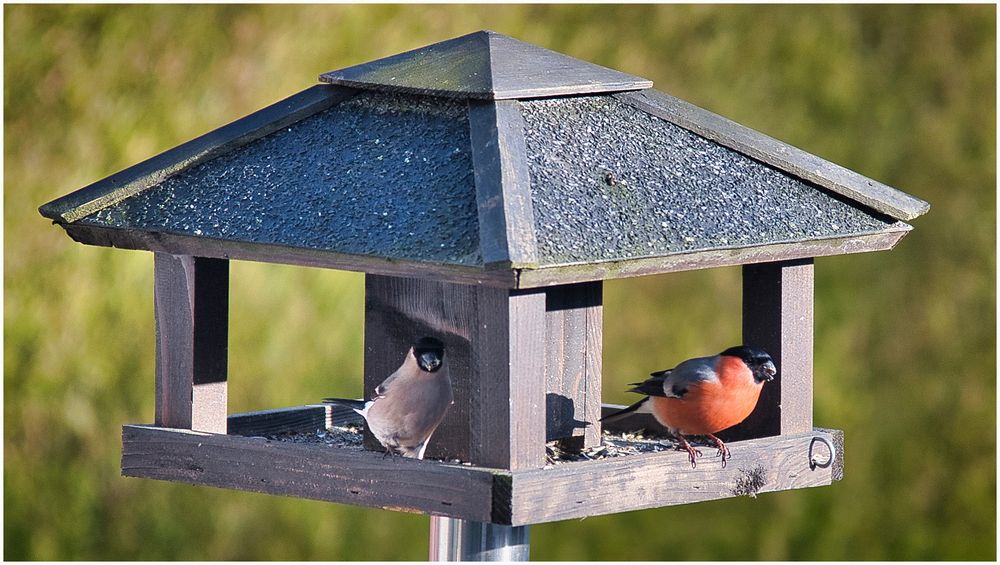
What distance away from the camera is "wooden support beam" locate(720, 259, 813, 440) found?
4324mm

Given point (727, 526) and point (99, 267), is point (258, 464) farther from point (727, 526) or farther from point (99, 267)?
point (727, 526)

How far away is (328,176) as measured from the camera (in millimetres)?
3930

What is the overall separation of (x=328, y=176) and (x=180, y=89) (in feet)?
9.76

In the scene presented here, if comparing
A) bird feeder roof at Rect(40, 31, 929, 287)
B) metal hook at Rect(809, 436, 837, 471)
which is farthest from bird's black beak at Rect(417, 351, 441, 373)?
metal hook at Rect(809, 436, 837, 471)

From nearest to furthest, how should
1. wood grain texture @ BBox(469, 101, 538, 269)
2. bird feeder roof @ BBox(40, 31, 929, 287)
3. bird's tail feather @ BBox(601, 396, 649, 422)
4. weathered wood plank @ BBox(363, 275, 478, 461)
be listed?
wood grain texture @ BBox(469, 101, 538, 269) → bird feeder roof @ BBox(40, 31, 929, 287) → weathered wood plank @ BBox(363, 275, 478, 461) → bird's tail feather @ BBox(601, 396, 649, 422)

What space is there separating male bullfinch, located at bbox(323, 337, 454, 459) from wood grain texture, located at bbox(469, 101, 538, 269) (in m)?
0.47

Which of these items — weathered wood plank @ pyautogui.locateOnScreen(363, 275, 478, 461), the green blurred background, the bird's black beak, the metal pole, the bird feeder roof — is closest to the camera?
the bird feeder roof

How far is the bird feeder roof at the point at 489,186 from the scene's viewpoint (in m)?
3.62

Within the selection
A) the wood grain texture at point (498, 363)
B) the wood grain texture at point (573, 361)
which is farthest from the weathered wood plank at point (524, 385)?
the wood grain texture at point (573, 361)

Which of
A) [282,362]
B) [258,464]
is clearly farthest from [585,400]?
[282,362]

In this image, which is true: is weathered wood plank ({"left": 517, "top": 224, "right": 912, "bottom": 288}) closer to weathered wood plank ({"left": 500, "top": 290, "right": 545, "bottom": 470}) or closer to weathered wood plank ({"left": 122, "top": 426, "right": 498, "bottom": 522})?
weathered wood plank ({"left": 500, "top": 290, "right": 545, "bottom": 470})

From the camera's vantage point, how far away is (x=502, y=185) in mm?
3635

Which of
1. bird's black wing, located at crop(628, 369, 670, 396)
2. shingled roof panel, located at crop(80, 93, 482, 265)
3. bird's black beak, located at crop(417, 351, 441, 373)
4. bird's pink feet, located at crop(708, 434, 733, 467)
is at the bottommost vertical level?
bird's pink feet, located at crop(708, 434, 733, 467)

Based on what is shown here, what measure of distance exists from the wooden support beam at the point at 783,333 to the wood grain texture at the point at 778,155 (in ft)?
0.73
